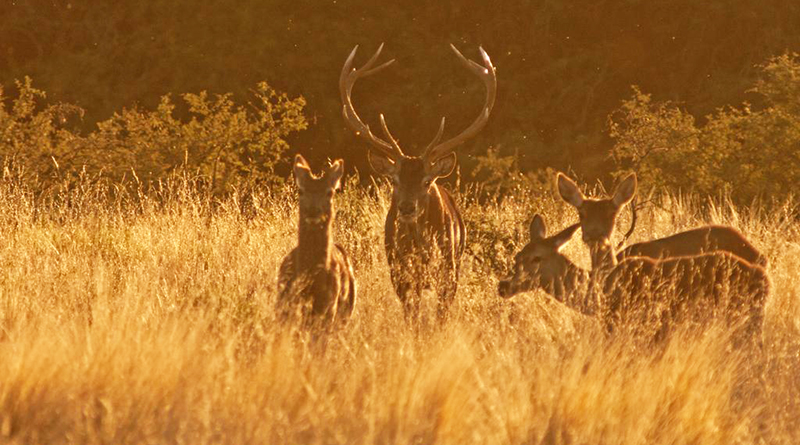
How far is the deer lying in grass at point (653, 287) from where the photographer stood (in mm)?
7781

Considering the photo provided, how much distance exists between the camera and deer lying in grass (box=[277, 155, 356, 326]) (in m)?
8.04

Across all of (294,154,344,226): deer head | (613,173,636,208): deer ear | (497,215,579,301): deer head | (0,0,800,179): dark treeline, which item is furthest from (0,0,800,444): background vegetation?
(0,0,800,179): dark treeline

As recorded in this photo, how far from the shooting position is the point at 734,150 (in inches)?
680

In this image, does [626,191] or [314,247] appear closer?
[314,247]

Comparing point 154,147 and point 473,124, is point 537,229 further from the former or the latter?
point 154,147

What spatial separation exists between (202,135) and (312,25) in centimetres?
1784

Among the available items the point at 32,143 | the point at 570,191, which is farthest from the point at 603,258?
the point at 32,143

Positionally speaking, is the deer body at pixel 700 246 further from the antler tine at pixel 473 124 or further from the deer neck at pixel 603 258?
the antler tine at pixel 473 124

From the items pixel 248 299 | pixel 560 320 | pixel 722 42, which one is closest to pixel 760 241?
pixel 560 320

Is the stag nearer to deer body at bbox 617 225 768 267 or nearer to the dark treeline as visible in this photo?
deer body at bbox 617 225 768 267

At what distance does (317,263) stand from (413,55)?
91.1 feet

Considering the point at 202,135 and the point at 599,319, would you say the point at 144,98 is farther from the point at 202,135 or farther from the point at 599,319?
the point at 599,319

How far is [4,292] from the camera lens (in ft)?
29.6

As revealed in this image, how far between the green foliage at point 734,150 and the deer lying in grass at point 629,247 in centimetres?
737
